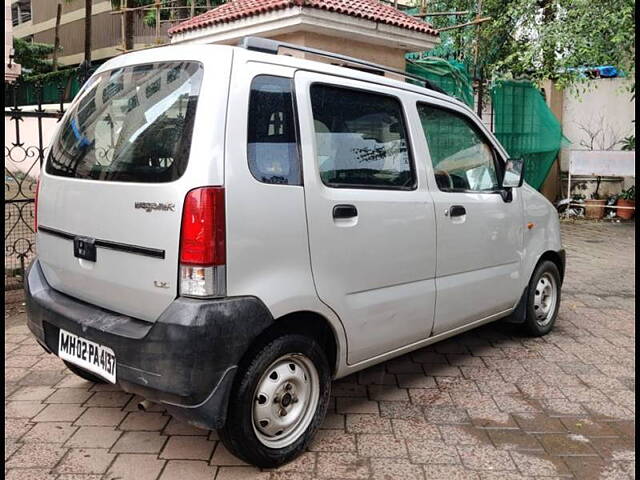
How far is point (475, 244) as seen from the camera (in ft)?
13.0

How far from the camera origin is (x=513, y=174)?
13.7 ft

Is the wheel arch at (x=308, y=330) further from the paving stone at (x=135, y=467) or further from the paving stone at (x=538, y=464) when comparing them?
the paving stone at (x=538, y=464)

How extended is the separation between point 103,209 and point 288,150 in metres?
0.88

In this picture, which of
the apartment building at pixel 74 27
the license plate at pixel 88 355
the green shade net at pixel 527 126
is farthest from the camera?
the apartment building at pixel 74 27

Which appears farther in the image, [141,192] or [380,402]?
[380,402]

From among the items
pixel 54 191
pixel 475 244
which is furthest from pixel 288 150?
pixel 475 244

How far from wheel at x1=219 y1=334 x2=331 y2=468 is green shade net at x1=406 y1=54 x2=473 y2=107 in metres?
7.92

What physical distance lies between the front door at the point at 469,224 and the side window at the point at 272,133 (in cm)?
109

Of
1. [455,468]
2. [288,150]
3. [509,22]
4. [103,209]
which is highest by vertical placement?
[509,22]

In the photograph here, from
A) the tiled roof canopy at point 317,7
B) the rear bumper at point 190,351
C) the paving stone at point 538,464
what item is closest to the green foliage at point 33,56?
the tiled roof canopy at point 317,7

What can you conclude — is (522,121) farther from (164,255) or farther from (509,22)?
(164,255)

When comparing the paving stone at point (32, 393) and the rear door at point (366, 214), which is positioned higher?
the rear door at point (366, 214)

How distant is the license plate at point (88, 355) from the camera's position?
2.79 meters

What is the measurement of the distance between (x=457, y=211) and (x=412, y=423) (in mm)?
1282
